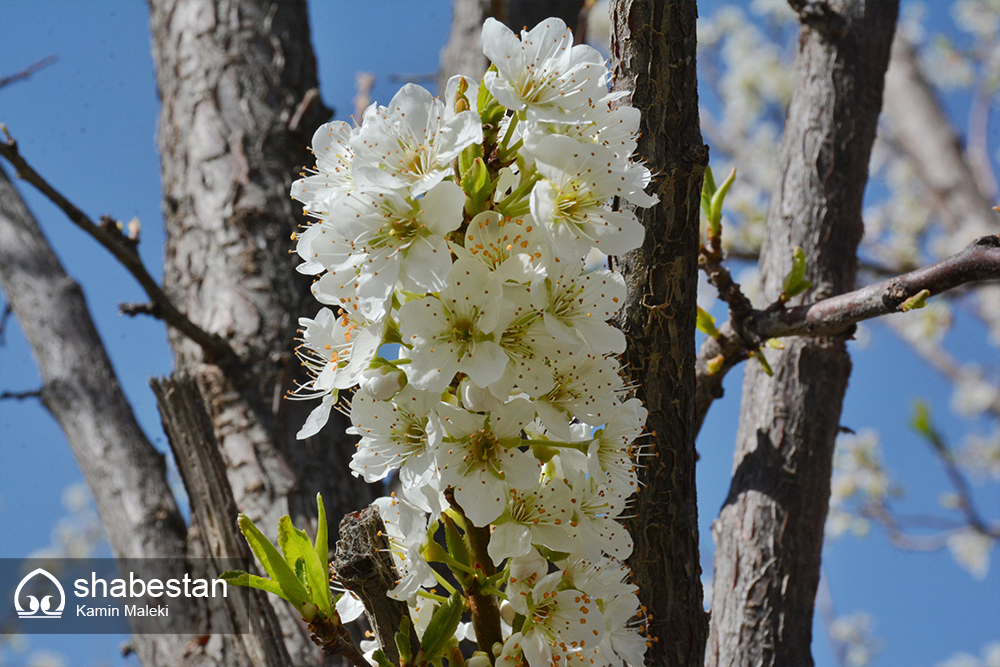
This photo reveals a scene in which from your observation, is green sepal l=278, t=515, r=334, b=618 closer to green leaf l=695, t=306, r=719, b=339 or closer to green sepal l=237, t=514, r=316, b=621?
green sepal l=237, t=514, r=316, b=621

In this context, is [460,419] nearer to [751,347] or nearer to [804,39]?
[751,347]

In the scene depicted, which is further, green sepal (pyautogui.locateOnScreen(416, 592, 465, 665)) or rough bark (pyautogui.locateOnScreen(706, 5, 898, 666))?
rough bark (pyautogui.locateOnScreen(706, 5, 898, 666))

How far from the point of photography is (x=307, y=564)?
45.3 inches

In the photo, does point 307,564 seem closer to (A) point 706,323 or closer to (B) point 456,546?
(B) point 456,546

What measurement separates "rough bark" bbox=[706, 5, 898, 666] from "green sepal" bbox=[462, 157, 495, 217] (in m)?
1.23

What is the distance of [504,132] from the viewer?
3.88ft

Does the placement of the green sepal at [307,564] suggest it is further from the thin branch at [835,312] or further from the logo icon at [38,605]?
the logo icon at [38,605]

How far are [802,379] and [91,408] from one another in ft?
7.22

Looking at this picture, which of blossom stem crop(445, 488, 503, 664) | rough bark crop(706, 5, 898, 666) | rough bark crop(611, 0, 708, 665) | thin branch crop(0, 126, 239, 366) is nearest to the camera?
blossom stem crop(445, 488, 503, 664)

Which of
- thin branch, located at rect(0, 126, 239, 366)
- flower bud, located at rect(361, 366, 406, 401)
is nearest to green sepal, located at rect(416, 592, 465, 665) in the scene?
flower bud, located at rect(361, 366, 406, 401)

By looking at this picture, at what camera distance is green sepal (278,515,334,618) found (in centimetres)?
113

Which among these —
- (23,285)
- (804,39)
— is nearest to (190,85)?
(23,285)

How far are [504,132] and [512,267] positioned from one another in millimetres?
255

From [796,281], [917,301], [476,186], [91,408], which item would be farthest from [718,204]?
[91,408]
